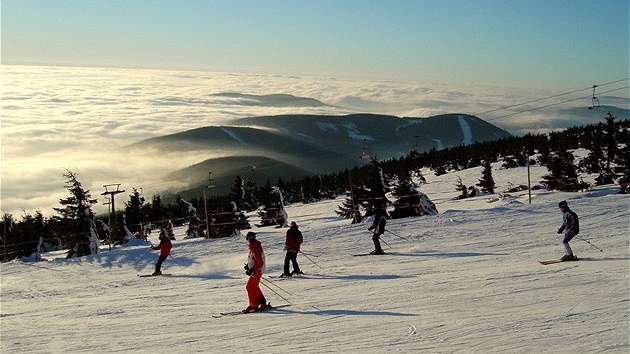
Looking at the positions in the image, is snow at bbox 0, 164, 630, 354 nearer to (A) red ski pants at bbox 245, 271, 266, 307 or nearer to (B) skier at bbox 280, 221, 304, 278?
(A) red ski pants at bbox 245, 271, 266, 307

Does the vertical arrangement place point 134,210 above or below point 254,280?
above

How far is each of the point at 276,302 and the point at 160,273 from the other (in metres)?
7.68

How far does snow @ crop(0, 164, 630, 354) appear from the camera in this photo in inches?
404

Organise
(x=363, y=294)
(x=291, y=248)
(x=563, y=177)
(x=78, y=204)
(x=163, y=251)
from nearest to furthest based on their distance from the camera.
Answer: (x=363, y=294)
(x=291, y=248)
(x=163, y=251)
(x=78, y=204)
(x=563, y=177)

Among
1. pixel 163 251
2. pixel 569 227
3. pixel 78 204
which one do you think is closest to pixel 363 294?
pixel 569 227

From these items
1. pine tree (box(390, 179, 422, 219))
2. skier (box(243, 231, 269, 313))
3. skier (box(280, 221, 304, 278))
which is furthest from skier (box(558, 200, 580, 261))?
pine tree (box(390, 179, 422, 219))

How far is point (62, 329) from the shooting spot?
12.7 m

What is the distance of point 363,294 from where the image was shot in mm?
14312

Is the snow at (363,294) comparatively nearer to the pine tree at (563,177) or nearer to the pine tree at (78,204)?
the pine tree at (78,204)

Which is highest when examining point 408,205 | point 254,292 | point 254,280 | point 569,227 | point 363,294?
point 408,205

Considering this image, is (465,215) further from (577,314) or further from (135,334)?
(135,334)

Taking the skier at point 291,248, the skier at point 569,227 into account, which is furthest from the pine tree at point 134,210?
the skier at point 569,227

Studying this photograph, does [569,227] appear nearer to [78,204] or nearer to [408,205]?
[408,205]

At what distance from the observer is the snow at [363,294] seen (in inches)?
404
